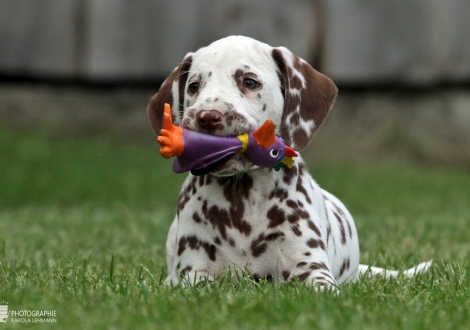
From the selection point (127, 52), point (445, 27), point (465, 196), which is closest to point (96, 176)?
point (127, 52)

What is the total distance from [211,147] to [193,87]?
0.59 meters

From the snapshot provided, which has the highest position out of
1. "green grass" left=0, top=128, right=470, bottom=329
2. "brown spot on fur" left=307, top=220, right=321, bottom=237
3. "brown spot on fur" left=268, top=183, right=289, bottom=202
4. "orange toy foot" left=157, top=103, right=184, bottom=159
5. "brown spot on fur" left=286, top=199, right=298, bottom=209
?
"orange toy foot" left=157, top=103, right=184, bottom=159

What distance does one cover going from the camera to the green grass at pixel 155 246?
3566mm

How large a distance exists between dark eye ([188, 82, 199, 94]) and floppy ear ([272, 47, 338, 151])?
511 mm

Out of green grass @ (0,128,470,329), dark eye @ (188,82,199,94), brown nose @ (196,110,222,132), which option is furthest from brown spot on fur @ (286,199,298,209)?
dark eye @ (188,82,199,94)

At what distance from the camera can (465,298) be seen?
162 inches

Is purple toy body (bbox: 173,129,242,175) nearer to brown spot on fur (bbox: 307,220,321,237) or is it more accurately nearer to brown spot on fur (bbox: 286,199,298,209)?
brown spot on fur (bbox: 286,199,298,209)

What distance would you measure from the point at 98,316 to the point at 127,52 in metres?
10.0

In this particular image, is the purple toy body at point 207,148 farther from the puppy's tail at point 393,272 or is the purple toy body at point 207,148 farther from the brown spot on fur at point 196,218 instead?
the puppy's tail at point 393,272

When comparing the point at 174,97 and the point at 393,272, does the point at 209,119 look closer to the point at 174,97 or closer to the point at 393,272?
the point at 174,97

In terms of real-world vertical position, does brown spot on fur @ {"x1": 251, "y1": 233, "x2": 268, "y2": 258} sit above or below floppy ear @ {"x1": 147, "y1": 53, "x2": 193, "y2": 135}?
below

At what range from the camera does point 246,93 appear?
454 cm

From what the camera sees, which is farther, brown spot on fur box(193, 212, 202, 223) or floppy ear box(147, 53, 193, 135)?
floppy ear box(147, 53, 193, 135)

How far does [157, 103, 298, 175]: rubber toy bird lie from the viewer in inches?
168
